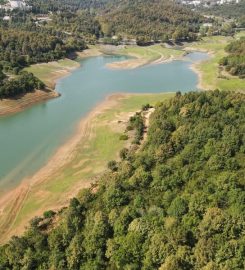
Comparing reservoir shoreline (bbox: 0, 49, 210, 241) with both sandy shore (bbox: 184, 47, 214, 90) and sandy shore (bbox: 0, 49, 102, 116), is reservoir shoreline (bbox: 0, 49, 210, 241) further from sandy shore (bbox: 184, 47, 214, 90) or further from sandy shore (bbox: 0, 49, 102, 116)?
sandy shore (bbox: 184, 47, 214, 90)

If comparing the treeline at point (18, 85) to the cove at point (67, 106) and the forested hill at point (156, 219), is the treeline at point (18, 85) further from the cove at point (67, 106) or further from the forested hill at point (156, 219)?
the forested hill at point (156, 219)

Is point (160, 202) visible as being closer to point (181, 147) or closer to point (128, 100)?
point (181, 147)

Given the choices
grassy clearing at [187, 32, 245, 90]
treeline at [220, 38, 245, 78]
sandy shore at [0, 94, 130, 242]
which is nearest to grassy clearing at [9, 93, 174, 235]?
sandy shore at [0, 94, 130, 242]

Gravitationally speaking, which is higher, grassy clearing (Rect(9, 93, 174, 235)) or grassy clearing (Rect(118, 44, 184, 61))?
grassy clearing (Rect(118, 44, 184, 61))

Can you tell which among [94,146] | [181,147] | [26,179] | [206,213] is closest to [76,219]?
[206,213]

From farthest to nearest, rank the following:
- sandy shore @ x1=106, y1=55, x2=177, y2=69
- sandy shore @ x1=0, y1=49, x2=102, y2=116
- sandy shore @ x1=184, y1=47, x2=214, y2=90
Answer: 1. sandy shore @ x1=106, y1=55, x2=177, y2=69
2. sandy shore @ x1=184, y1=47, x2=214, y2=90
3. sandy shore @ x1=0, y1=49, x2=102, y2=116

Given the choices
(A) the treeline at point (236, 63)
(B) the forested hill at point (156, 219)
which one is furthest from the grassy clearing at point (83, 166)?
(A) the treeline at point (236, 63)
